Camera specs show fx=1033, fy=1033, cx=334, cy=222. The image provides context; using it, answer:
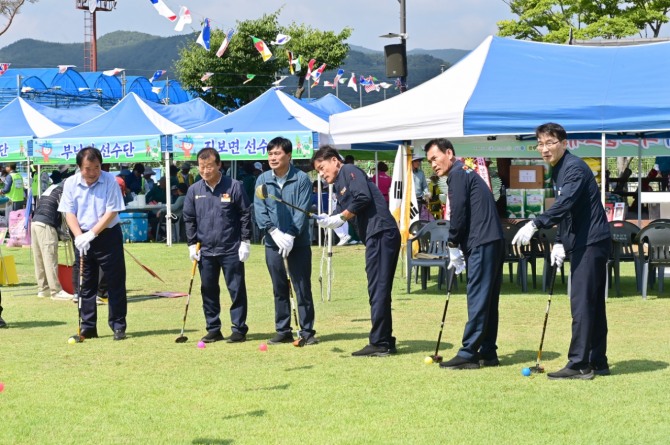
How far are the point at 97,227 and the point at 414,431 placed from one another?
502cm

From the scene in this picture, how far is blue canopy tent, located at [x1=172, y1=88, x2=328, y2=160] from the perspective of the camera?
22406 millimetres

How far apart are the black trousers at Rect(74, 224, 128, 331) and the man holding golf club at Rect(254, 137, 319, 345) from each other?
1653 mm

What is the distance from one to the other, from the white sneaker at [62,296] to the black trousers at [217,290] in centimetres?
459

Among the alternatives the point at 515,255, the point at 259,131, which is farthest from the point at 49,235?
the point at 259,131

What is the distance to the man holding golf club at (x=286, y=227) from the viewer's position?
32.3 feet

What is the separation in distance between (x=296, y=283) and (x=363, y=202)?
1.26m

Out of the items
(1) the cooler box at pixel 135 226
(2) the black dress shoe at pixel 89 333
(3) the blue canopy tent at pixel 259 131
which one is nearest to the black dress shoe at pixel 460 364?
(2) the black dress shoe at pixel 89 333

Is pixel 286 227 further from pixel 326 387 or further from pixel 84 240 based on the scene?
pixel 326 387

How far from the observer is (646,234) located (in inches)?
524

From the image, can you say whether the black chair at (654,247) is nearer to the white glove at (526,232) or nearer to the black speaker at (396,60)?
the white glove at (526,232)

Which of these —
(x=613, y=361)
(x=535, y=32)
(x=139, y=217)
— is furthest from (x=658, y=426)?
(x=535, y=32)

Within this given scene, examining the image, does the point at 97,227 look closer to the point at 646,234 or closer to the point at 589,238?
the point at 589,238

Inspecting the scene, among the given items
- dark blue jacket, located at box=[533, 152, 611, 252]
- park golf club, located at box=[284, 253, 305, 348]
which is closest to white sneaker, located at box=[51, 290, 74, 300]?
park golf club, located at box=[284, 253, 305, 348]

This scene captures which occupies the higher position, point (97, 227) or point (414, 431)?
point (97, 227)
